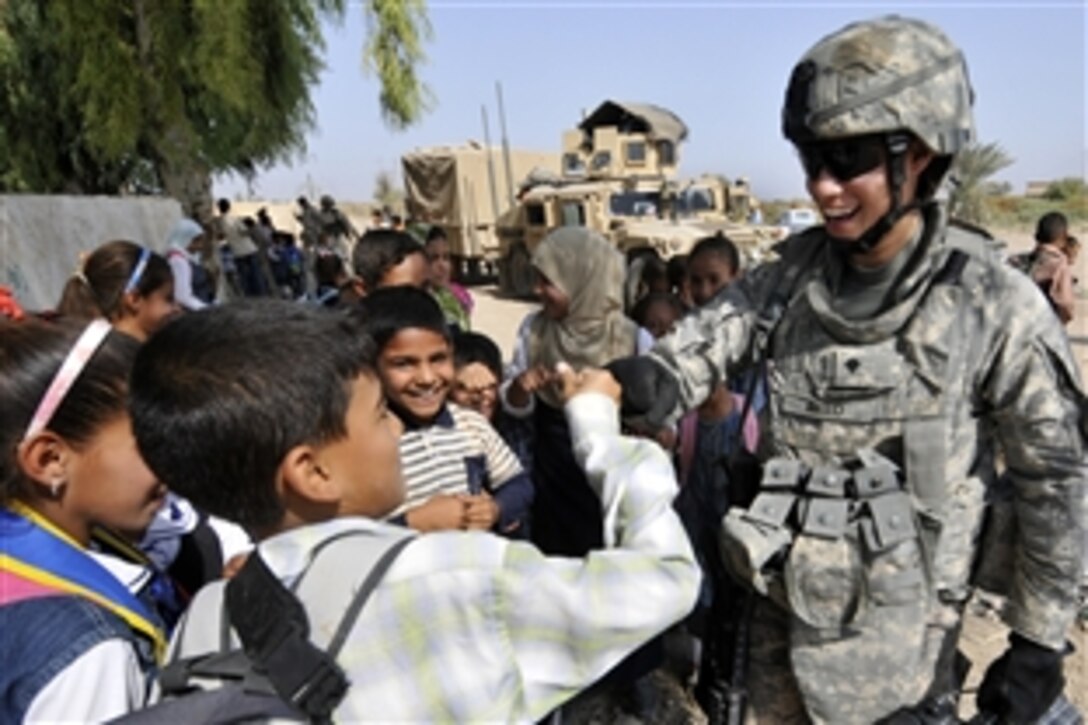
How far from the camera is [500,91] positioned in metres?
17.6

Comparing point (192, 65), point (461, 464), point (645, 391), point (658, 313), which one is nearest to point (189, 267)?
point (192, 65)

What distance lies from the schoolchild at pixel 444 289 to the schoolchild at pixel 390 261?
0.60 feet

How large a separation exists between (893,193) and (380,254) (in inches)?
84.3

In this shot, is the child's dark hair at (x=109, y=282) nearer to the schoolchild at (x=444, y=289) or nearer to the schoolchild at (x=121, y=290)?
Answer: the schoolchild at (x=121, y=290)

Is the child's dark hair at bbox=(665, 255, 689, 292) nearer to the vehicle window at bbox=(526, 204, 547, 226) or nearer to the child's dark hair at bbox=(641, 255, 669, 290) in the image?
the child's dark hair at bbox=(641, 255, 669, 290)

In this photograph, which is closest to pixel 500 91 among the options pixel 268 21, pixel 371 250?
pixel 268 21

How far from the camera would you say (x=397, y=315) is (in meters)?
1.96

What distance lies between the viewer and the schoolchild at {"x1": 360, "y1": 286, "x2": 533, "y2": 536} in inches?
75.2

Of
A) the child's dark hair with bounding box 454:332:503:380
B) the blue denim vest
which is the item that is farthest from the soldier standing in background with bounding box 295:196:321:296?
the blue denim vest

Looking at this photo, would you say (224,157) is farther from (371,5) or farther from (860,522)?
(860,522)

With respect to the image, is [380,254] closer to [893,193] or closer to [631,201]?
[893,193]

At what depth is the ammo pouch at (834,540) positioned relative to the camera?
1.47 metres

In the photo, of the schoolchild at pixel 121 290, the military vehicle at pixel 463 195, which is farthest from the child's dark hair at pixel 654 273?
the military vehicle at pixel 463 195

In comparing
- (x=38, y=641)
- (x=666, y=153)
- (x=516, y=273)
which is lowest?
(x=38, y=641)
